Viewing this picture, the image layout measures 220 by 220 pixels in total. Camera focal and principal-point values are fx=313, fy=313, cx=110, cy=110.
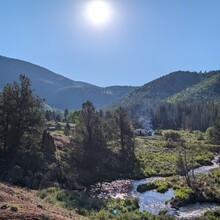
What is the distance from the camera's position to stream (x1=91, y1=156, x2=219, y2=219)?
36031 millimetres

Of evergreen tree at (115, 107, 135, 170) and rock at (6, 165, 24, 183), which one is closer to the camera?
rock at (6, 165, 24, 183)

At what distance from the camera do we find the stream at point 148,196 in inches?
1419

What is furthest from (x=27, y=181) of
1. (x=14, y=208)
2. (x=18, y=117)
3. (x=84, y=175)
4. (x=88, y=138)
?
(x=14, y=208)

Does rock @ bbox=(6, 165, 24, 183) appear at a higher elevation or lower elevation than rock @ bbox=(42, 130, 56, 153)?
lower

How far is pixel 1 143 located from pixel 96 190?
1635 centimetres

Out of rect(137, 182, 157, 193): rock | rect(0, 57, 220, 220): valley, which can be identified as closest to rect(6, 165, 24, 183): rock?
rect(0, 57, 220, 220): valley

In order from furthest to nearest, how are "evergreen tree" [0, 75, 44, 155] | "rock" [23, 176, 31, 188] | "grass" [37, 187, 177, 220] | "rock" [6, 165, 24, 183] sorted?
1. "evergreen tree" [0, 75, 44, 155]
2. "rock" [23, 176, 31, 188]
3. "rock" [6, 165, 24, 183]
4. "grass" [37, 187, 177, 220]

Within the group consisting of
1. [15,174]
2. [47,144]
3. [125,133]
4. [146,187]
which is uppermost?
[125,133]

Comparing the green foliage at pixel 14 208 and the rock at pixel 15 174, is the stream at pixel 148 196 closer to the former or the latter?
the rock at pixel 15 174

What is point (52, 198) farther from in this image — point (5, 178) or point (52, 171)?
point (52, 171)

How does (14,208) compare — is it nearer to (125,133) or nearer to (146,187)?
(146,187)

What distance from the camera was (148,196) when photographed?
44.5 metres

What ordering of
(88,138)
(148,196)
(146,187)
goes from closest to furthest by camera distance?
(148,196) → (146,187) → (88,138)

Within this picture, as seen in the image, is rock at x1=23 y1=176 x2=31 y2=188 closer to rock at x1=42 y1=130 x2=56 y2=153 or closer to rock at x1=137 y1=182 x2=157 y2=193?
rock at x1=42 y1=130 x2=56 y2=153
